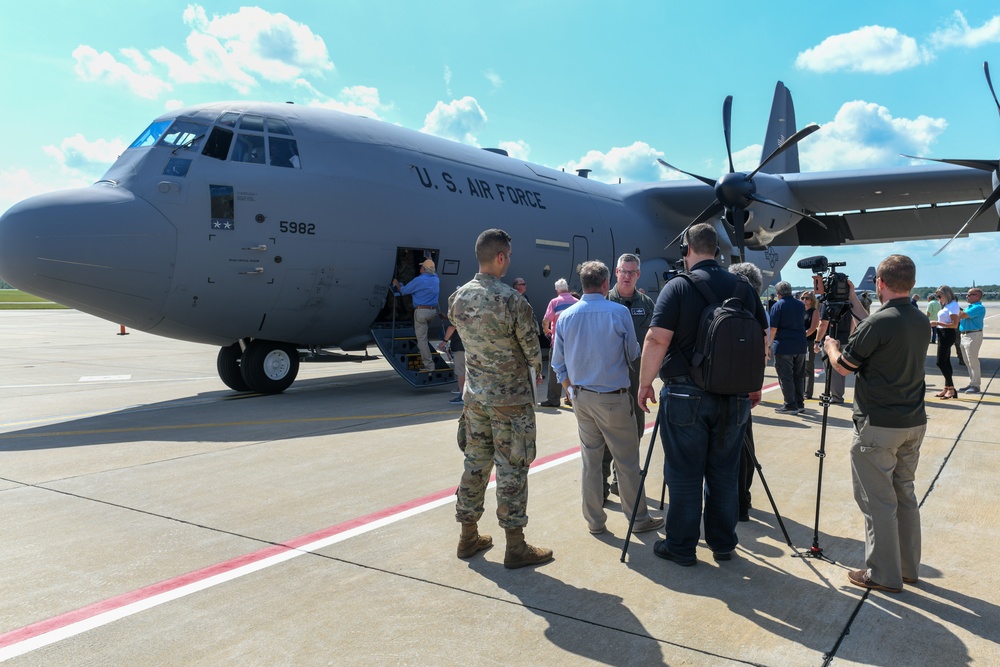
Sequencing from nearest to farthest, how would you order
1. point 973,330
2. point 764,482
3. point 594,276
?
point 764,482 < point 594,276 < point 973,330

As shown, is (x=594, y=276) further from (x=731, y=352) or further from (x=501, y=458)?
(x=501, y=458)

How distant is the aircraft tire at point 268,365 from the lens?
11.0m

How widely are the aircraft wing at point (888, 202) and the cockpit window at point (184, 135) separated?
44.5 ft

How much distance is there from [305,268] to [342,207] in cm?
111

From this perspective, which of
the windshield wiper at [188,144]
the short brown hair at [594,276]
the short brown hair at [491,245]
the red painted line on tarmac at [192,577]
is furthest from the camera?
the windshield wiper at [188,144]

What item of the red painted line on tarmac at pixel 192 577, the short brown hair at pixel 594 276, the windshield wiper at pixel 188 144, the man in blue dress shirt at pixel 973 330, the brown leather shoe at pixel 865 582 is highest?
the windshield wiper at pixel 188 144

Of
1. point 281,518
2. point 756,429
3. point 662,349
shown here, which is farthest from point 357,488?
point 756,429

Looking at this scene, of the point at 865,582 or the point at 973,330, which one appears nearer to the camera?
the point at 865,582

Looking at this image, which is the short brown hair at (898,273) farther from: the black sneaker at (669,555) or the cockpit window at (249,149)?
the cockpit window at (249,149)

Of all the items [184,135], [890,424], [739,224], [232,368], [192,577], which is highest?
[184,135]

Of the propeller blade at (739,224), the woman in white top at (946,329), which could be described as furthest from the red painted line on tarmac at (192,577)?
the propeller blade at (739,224)

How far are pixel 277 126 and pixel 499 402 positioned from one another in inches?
305

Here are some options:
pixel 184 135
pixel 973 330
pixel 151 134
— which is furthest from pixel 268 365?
pixel 973 330

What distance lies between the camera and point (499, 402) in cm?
420
